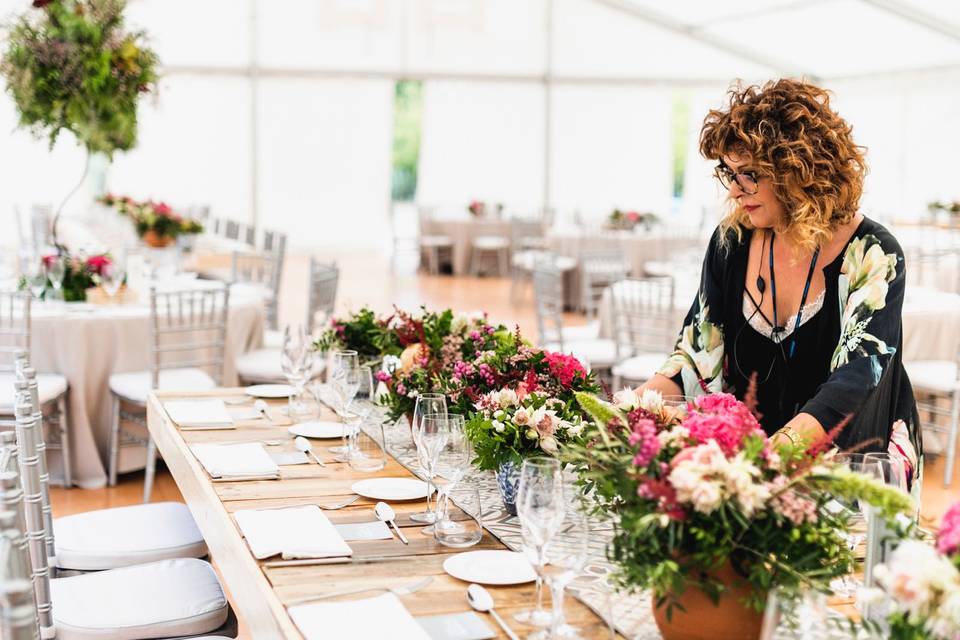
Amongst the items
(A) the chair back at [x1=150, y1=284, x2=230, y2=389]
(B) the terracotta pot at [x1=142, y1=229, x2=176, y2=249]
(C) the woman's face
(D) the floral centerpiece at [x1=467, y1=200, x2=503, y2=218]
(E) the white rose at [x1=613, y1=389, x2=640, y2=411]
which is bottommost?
(A) the chair back at [x1=150, y1=284, x2=230, y2=389]

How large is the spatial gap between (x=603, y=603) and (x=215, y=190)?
1523cm

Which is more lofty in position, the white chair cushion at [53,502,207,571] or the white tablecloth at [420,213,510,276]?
the white tablecloth at [420,213,510,276]

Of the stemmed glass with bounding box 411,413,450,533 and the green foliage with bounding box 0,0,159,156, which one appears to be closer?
the stemmed glass with bounding box 411,413,450,533

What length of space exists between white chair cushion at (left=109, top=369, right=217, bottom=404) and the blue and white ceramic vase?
3.17 metres

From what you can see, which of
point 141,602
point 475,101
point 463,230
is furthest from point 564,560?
point 475,101

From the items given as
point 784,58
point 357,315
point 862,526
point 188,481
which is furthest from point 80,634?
point 784,58

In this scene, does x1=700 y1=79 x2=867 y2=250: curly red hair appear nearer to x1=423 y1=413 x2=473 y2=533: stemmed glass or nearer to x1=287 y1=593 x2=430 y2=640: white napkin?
x1=423 y1=413 x2=473 y2=533: stemmed glass

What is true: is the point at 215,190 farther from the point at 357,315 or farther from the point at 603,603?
the point at 603,603

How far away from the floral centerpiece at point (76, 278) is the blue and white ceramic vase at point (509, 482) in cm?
408

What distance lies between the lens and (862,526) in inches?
74.2

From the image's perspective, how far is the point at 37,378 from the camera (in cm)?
502

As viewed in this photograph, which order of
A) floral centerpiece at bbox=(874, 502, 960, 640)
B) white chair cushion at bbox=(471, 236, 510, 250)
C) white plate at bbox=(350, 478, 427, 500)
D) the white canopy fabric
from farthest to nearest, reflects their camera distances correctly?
the white canopy fabric < white chair cushion at bbox=(471, 236, 510, 250) < white plate at bbox=(350, 478, 427, 500) < floral centerpiece at bbox=(874, 502, 960, 640)

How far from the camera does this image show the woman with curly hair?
232 cm

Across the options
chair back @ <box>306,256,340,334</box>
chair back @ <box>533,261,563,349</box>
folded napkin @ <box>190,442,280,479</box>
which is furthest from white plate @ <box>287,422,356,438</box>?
chair back @ <box>533,261,563,349</box>
